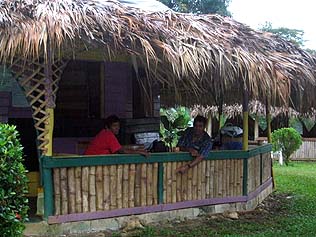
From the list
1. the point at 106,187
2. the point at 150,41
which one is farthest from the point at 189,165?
the point at 150,41

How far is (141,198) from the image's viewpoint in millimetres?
8023

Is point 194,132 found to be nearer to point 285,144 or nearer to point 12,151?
point 12,151

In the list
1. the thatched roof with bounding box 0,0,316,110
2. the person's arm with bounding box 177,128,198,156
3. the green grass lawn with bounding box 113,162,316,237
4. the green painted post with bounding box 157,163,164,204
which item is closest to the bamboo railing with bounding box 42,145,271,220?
the green painted post with bounding box 157,163,164,204

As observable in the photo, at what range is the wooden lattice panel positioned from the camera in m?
7.17

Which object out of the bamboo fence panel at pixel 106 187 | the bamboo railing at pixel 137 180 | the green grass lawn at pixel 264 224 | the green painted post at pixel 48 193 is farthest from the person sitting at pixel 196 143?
the green painted post at pixel 48 193

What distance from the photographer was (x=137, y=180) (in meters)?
7.98

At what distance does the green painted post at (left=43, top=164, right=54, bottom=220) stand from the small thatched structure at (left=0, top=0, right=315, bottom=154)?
314 millimetres

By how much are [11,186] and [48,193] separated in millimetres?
2398

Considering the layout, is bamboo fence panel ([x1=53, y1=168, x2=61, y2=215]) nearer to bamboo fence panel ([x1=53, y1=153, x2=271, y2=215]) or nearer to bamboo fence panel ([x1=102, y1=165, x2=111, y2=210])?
bamboo fence panel ([x1=53, y1=153, x2=271, y2=215])

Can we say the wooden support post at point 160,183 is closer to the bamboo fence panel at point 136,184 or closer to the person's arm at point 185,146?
the bamboo fence panel at point 136,184

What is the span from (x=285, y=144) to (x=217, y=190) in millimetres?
13358

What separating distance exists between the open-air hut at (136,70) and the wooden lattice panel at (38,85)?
1cm

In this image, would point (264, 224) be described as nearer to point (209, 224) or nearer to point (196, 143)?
point (209, 224)

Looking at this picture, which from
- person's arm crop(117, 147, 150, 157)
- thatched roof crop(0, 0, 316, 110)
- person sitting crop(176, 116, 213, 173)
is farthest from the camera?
person sitting crop(176, 116, 213, 173)
